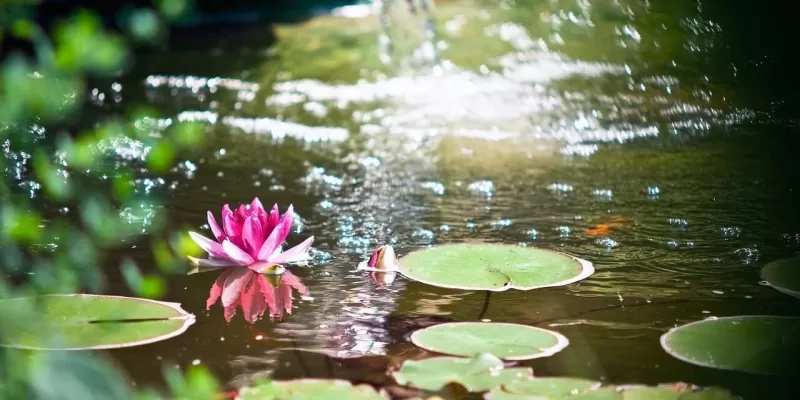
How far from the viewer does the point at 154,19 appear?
3.90 feet

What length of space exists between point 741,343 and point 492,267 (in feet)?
2.11

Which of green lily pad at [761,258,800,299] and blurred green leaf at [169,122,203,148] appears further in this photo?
green lily pad at [761,258,800,299]

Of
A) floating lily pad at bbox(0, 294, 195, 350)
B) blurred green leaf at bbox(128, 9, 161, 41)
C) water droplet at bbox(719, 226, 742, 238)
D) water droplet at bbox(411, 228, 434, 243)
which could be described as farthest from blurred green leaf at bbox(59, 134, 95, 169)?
water droplet at bbox(719, 226, 742, 238)

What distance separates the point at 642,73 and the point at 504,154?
123 centimetres

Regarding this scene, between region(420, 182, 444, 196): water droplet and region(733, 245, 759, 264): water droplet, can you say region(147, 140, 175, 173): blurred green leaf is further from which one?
region(420, 182, 444, 196): water droplet

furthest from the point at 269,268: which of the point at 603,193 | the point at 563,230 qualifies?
the point at 603,193

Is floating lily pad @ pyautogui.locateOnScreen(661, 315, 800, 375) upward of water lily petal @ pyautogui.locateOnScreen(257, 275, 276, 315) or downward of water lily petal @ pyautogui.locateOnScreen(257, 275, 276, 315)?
downward

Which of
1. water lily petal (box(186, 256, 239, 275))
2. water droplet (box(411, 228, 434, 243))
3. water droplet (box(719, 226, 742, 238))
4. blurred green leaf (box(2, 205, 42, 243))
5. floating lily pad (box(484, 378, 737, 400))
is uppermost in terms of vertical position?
blurred green leaf (box(2, 205, 42, 243))

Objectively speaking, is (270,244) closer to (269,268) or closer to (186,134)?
(269,268)

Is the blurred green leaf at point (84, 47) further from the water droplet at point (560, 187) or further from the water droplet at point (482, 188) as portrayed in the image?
the water droplet at point (560, 187)

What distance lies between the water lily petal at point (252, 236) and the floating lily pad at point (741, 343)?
38.4 inches

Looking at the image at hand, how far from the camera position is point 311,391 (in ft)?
5.14

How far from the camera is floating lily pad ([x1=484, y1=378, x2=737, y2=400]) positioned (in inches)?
61.8

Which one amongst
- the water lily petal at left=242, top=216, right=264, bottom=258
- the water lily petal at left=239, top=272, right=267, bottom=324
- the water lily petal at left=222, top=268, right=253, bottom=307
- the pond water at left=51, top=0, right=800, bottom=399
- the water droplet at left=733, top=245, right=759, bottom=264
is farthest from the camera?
the water droplet at left=733, top=245, right=759, bottom=264
